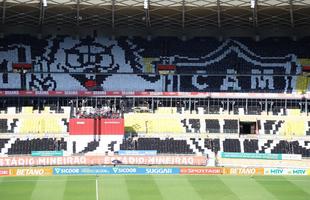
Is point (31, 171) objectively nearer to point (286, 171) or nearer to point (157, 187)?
point (157, 187)

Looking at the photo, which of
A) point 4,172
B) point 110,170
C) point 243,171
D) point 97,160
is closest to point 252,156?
A: point 243,171

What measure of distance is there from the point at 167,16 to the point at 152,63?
6.97 meters

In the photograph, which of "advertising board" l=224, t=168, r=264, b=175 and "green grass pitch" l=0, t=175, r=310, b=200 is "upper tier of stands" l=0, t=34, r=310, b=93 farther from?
"green grass pitch" l=0, t=175, r=310, b=200

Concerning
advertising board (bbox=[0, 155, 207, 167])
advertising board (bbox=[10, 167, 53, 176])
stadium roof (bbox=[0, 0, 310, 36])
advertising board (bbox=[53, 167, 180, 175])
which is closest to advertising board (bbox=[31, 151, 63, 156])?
advertising board (bbox=[0, 155, 207, 167])

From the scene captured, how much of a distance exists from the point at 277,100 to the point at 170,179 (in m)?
20.0

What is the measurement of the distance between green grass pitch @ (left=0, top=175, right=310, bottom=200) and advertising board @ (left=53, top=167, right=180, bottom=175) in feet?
2.88

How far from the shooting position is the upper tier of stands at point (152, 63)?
60.1 meters

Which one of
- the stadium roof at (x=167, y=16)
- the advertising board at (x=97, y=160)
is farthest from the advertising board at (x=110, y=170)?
the stadium roof at (x=167, y=16)

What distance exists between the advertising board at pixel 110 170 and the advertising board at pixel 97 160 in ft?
8.12

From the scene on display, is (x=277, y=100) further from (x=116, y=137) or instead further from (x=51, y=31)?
(x=51, y=31)

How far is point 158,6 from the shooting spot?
53625 mm

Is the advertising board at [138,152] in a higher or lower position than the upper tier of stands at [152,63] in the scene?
lower

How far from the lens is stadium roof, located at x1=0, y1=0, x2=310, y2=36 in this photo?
52.7 m

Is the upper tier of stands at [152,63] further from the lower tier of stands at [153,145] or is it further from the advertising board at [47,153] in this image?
the advertising board at [47,153]
